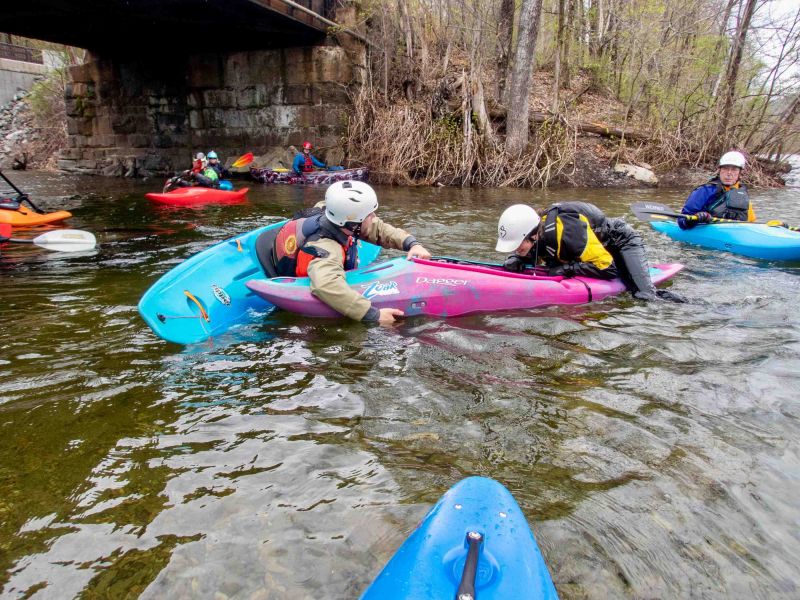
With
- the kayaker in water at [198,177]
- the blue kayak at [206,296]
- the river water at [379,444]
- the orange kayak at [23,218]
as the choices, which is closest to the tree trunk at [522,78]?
the kayaker in water at [198,177]

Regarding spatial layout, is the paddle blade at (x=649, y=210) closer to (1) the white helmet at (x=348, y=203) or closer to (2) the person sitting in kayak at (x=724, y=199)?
(2) the person sitting in kayak at (x=724, y=199)

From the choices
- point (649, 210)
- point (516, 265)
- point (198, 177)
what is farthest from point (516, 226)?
point (198, 177)

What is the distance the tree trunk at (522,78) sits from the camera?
39.2ft

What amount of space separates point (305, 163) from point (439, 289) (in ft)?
33.6

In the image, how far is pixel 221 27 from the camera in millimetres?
12617

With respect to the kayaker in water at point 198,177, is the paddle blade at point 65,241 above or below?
below

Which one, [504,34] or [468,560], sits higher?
[504,34]

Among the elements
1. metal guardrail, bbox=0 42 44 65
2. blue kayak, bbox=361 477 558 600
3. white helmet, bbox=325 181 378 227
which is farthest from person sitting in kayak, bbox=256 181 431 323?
metal guardrail, bbox=0 42 44 65

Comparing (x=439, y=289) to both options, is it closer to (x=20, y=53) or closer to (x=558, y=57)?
(x=558, y=57)

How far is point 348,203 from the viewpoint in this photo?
4.07 m

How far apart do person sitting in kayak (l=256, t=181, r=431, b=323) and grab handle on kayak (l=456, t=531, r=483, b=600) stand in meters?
2.64

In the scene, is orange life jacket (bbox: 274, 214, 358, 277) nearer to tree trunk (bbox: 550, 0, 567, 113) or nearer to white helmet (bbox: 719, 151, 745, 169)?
white helmet (bbox: 719, 151, 745, 169)

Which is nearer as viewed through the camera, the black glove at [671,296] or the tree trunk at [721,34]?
the black glove at [671,296]

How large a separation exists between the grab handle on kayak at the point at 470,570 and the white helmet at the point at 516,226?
3059mm
